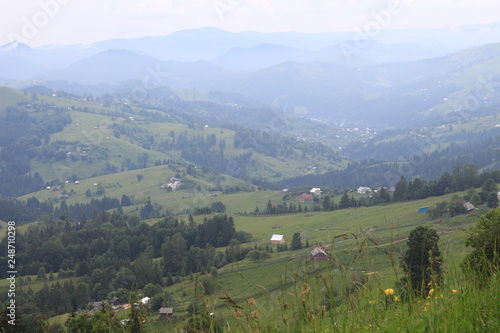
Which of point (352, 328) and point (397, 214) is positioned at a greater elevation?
point (352, 328)

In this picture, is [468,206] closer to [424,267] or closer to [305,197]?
[424,267]

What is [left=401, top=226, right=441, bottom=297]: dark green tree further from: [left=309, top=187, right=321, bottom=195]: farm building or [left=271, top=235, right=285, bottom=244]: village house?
[left=309, top=187, right=321, bottom=195]: farm building

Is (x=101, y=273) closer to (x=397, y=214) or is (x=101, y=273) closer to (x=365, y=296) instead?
(x=397, y=214)

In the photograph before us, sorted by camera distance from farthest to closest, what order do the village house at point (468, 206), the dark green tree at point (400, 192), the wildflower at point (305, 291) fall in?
the dark green tree at point (400, 192)
the village house at point (468, 206)
the wildflower at point (305, 291)

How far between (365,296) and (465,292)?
1.10 metres

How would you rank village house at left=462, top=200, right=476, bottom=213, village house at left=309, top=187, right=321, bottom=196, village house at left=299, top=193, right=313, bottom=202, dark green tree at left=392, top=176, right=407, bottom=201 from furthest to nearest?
1. village house at left=309, top=187, right=321, bottom=196
2. village house at left=299, top=193, right=313, bottom=202
3. dark green tree at left=392, top=176, right=407, bottom=201
4. village house at left=462, top=200, right=476, bottom=213

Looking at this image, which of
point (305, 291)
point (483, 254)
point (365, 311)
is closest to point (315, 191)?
point (483, 254)

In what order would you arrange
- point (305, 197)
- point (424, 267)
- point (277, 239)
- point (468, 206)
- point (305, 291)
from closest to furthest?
point (305, 291), point (424, 267), point (468, 206), point (277, 239), point (305, 197)

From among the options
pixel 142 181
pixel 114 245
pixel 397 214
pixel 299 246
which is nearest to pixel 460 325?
pixel 299 246

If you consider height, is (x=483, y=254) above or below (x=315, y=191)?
above

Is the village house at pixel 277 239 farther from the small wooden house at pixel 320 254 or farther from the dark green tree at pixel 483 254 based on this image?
the small wooden house at pixel 320 254

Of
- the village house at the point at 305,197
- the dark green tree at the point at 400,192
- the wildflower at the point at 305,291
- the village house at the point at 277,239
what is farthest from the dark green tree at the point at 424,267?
the village house at the point at 305,197

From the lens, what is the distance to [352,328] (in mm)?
4457

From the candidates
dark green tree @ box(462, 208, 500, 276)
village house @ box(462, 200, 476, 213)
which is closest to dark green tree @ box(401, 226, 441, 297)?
dark green tree @ box(462, 208, 500, 276)
